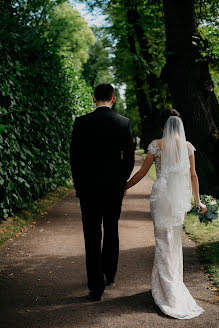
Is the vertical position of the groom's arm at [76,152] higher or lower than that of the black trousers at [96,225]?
higher

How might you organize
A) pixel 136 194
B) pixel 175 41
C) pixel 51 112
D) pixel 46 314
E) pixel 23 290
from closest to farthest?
pixel 46 314 < pixel 23 290 < pixel 175 41 < pixel 51 112 < pixel 136 194

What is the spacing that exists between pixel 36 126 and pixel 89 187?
15.7 feet

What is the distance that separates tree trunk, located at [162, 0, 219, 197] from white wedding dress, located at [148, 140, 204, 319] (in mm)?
3975

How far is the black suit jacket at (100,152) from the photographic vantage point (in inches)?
180

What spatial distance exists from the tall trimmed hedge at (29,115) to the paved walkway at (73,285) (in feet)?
3.27

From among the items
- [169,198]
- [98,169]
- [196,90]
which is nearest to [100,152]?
[98,169]

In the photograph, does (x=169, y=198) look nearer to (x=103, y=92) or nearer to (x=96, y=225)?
(x=96, y=225)

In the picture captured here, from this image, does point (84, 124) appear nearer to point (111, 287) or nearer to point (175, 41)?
point (111, 287)

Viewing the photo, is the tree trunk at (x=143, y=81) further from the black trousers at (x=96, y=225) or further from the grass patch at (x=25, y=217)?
the black trousers at (x=96, y=225)

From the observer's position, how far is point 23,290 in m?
4.89

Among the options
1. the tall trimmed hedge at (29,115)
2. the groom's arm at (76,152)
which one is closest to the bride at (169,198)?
the groom's arm at (76,152)

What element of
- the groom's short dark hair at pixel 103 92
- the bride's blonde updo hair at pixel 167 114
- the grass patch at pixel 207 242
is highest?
the groom's short dark hair at pixel 103 92

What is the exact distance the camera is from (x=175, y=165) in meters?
4.52

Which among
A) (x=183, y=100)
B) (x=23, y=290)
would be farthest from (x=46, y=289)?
(x=183, y=100)
